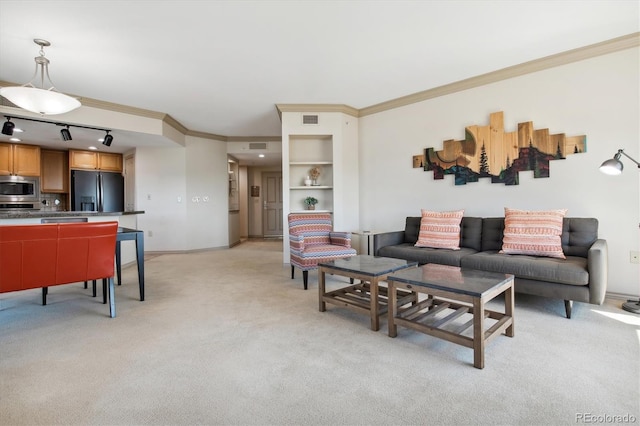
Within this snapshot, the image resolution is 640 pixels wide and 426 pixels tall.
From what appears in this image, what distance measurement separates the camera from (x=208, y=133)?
6.63 metres

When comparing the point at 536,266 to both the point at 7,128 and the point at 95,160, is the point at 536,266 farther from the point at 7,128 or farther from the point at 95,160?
the point at 95,160

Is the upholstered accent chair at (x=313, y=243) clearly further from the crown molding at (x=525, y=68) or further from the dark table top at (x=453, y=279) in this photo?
the crown molding at (x=525, y=68)

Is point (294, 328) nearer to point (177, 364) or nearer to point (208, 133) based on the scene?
point (177, 364)

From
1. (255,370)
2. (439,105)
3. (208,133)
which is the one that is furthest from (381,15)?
(208,133)

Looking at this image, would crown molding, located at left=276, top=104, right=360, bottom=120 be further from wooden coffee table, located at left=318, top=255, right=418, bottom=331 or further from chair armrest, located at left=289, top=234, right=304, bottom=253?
wooden coffee table, located at left=318, top=255, right=418, bottom=331

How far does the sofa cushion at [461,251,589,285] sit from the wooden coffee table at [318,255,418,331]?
752 mm

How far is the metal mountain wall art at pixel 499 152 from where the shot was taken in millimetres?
3330

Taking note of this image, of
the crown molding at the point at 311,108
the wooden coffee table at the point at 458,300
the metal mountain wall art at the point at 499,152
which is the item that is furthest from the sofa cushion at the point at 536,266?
the crown molding at the point at 311,108

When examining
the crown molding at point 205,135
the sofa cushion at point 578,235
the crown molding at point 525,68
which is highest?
the crown molding at point 205,135

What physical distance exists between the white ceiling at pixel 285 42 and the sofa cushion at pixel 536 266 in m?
2.07

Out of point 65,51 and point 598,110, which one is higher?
point 65,51

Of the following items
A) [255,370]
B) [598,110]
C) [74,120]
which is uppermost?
[74,120]

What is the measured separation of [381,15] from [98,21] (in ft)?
7.75

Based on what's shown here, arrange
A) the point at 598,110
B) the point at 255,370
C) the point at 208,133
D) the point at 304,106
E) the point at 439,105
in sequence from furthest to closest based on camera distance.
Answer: the point at 208,133 < the point at 304,106 < the point at 439,105 < the point at 598,110 < the point at 255,370
